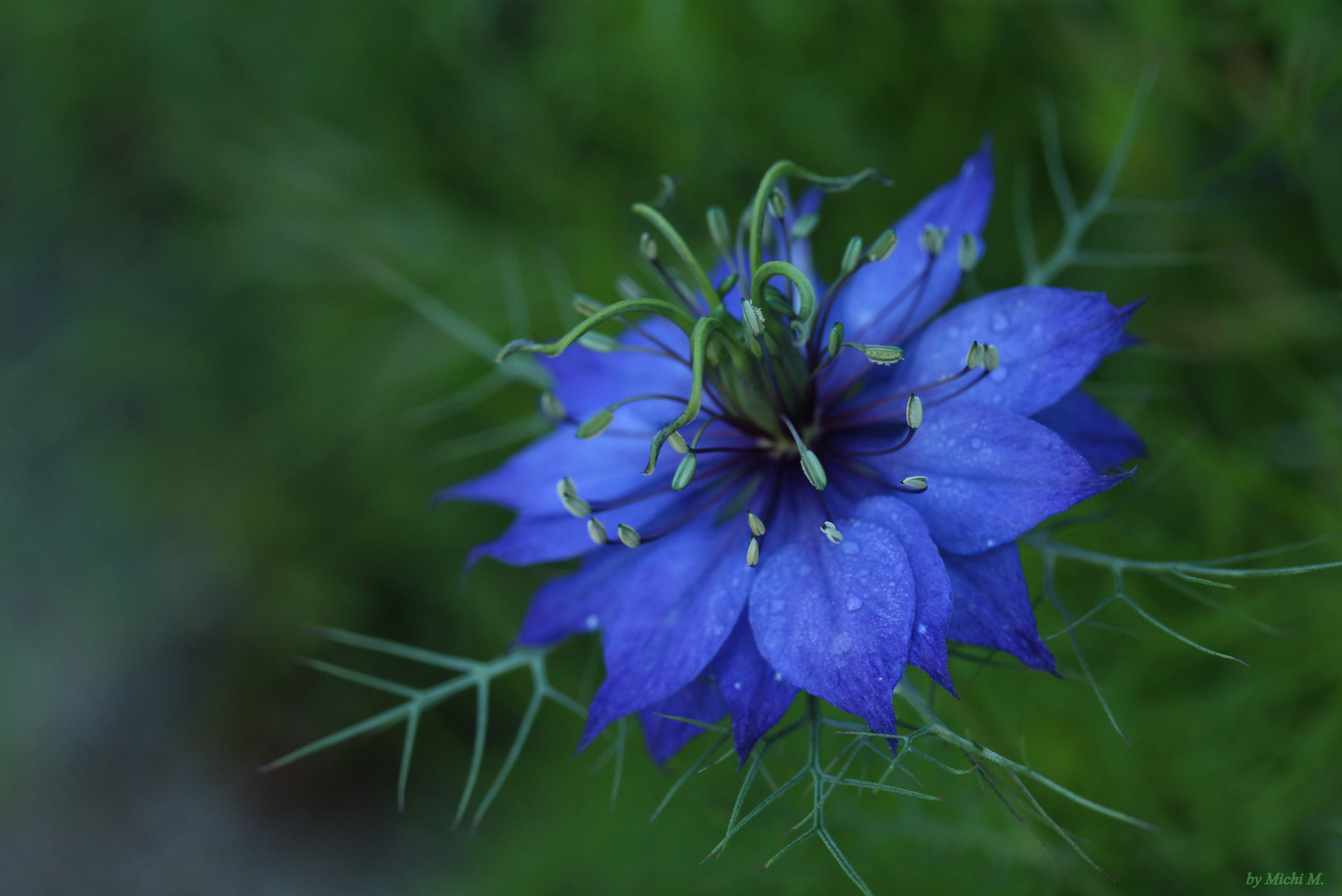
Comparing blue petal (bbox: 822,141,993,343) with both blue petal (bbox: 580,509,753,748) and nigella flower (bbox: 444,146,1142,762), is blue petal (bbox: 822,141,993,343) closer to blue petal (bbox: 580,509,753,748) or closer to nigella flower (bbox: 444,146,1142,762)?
nigella flower (bbox: 444,146,1142,762)

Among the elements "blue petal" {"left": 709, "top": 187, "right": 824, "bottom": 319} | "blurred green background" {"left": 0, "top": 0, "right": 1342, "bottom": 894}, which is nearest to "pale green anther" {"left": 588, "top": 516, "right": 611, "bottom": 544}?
"blue petal" {"left": 709, "top": 187, "right": 824, "bottom": 319}

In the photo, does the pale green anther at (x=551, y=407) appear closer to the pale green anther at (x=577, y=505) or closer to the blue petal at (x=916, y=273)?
the pale green anther at (x=577, y=505)

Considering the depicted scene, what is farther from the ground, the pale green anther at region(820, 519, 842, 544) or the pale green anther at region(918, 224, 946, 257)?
the pale green anther at region(918, 224, 946, 257)

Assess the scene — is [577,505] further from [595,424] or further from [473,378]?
[473,378]

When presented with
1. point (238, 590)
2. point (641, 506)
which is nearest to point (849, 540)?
point (641, 506)

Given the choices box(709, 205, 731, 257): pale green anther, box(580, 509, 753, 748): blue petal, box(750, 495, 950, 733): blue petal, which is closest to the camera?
box(750, 495, 950, 733): blue petal

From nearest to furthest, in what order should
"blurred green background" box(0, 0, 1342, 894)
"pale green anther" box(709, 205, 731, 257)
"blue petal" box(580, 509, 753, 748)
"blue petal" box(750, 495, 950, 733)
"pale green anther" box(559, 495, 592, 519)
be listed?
1. "blue petal" box(750, 495, 950, 733)
2. "blue petal" box(580, 509, 753, 748)
3. "pale green anther" box(559, 495, 592, 519)
4. "pale green anther" box(709, 205, 731, 257)
5. "blurred green background" box(0, 0, 1342, 894)

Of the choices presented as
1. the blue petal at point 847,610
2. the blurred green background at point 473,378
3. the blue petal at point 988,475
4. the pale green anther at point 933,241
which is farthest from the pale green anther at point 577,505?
the blurred green background at point 473,378
